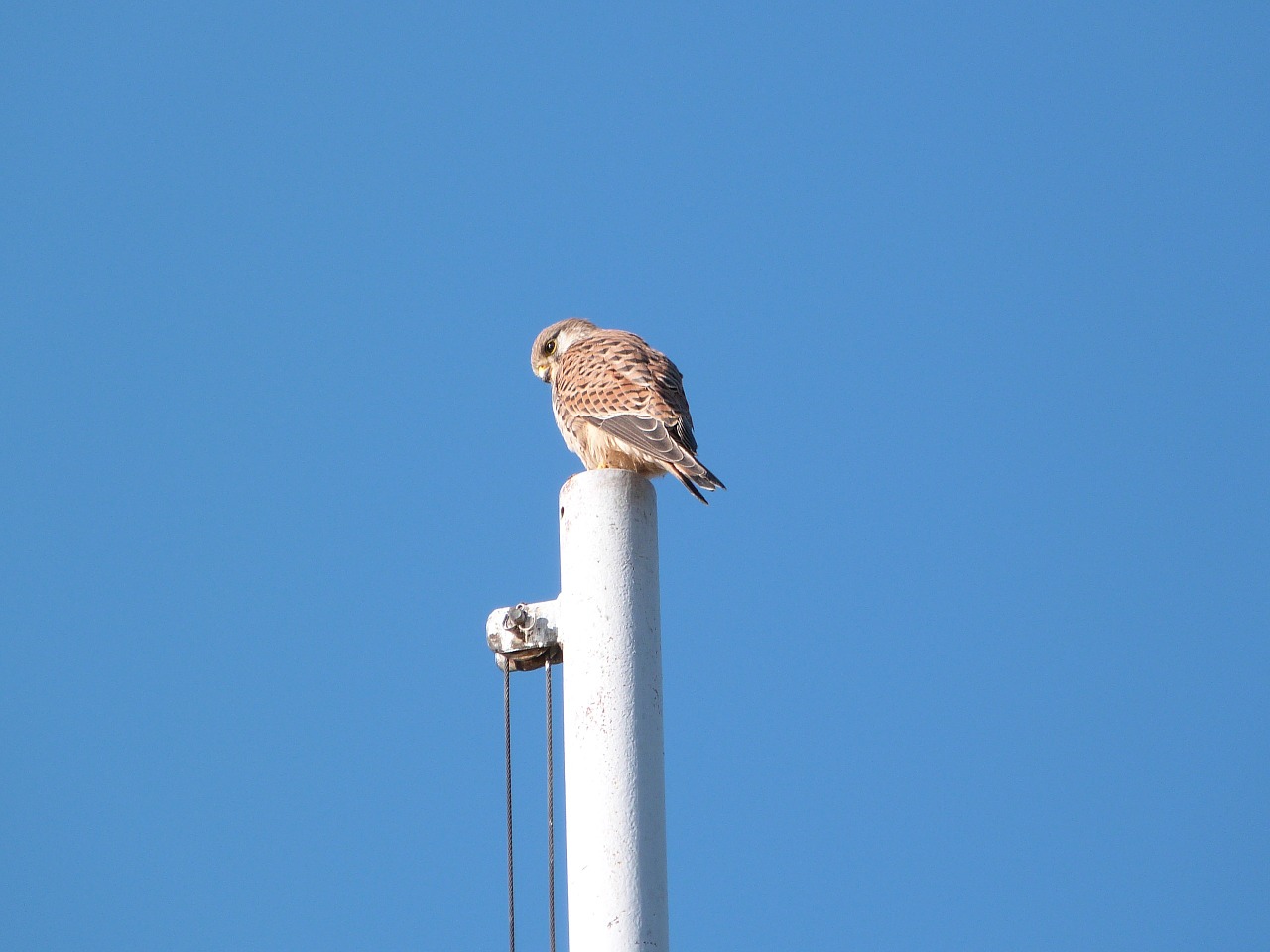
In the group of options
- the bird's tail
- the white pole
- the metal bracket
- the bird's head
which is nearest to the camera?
the white pole

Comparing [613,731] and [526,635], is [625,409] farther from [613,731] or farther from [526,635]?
[613,731]

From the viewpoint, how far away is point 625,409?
532cm

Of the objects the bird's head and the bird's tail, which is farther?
the bird's head

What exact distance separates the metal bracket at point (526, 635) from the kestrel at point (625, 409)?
1.09 m

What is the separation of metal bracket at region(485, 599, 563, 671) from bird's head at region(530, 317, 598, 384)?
2584 mm

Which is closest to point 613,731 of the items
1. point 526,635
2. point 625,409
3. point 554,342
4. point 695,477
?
point 526,635

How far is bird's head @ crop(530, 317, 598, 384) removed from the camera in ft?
21.1

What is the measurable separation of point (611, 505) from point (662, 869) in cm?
77

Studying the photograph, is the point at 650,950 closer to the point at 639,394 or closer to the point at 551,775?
the point at 551,775

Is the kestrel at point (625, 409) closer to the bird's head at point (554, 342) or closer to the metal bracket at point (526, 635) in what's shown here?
the bird's head at point (554, 342)

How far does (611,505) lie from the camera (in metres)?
3.60

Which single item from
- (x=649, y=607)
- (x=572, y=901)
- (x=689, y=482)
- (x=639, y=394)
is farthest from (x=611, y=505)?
(x=639, y=394)

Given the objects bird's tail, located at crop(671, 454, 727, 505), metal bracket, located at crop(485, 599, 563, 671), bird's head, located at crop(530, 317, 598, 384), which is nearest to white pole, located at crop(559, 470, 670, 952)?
metal bracket, located at crop(485, 599, 563, 671)

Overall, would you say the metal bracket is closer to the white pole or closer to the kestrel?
the white pole
